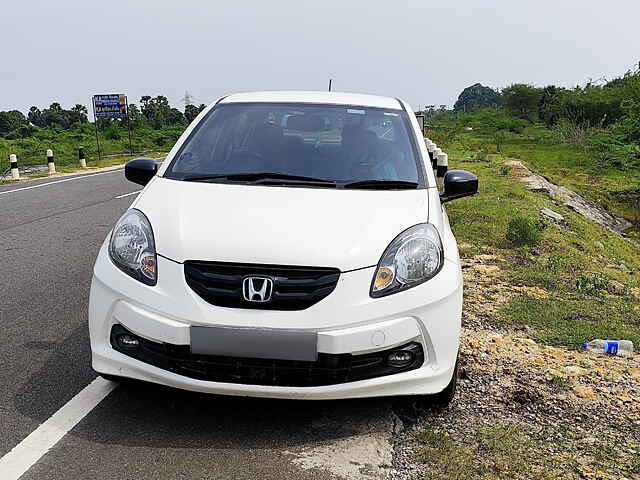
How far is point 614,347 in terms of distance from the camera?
196 inches

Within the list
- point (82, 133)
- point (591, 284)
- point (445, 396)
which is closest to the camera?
point (445, 396)

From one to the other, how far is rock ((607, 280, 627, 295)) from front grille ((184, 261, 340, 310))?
4.70 metres

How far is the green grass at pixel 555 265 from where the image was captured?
558 cm

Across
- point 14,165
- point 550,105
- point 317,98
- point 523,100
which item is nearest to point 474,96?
point 523,100

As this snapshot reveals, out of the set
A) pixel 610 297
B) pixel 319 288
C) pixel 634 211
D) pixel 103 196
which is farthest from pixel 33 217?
pixel 634 211

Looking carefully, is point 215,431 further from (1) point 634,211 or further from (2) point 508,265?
(1) point 634,211

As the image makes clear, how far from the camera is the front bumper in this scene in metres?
3.26

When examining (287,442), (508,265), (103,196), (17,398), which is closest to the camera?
(287,442)

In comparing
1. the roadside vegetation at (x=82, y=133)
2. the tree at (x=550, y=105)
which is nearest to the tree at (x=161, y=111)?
the roadside vegetation at (x=82, y=133)

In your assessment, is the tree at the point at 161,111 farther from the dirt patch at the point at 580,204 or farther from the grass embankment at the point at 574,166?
the dirt patch at the point at 580,204

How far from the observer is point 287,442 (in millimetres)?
3449

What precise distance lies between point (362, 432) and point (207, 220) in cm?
128

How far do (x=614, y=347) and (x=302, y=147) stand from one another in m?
2.49

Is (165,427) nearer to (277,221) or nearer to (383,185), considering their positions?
(277,221)
